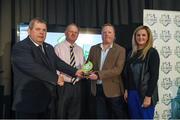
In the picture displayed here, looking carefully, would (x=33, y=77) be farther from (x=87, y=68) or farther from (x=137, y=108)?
(x=137, y=108)

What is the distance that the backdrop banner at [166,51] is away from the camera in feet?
15.6

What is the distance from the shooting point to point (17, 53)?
313cm

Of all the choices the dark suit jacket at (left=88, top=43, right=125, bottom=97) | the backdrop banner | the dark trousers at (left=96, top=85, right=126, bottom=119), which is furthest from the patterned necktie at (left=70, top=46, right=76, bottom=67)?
the backdrop banner

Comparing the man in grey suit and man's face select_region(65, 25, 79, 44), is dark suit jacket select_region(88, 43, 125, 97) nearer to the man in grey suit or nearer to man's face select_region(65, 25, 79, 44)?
the man in grey suit

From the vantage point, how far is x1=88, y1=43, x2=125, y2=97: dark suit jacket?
3896 millimetres

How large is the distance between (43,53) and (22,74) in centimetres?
29

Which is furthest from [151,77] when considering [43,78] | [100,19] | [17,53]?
[100,19]

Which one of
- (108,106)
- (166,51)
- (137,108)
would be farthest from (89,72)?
(166,51)

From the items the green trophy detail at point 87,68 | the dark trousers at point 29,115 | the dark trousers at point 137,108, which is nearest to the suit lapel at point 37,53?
the dark trousers at point 29,115

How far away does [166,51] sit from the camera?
4809 millimetres

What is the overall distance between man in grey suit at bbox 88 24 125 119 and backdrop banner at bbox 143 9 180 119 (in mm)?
937

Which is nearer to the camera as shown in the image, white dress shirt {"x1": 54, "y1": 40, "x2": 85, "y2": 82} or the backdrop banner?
white dress shirt {"x1": 54, "y1": 40, "x2": 85, "y2": 82}

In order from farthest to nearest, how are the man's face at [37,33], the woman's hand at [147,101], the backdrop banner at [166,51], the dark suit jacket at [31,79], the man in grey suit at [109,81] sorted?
the backdrop banner at [166,51] → the man in grey suit at [109,81] → the woman's hand at [147,101] → the man's face at [37,33] → the dark suit jacket at [31,79]

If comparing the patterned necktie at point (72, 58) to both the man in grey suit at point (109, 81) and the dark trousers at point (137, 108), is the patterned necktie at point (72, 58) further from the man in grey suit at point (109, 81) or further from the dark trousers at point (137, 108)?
the dark trousers at point (137, 108)
